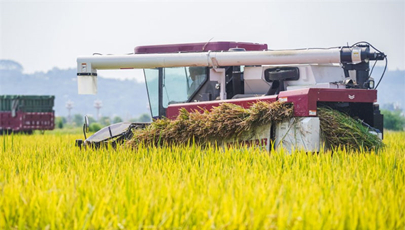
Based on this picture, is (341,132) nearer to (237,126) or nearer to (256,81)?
(237,126)

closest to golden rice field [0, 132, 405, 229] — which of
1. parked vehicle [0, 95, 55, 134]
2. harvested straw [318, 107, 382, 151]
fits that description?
harvested straw [318, 107, 382, 151]

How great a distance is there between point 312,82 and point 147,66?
2.60 m

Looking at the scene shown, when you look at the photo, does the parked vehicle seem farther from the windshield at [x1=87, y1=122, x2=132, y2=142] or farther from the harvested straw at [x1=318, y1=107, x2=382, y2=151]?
the harvested straw at [x1=318, y1=107, x2=382, y2=151]

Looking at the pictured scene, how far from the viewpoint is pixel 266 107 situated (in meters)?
7.29

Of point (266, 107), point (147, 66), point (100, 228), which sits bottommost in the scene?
point (100, 228)

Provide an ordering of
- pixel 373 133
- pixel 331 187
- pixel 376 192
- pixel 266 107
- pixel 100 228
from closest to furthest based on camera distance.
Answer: pixel 100 228 < pixel 376 192 < pixel 331 187 < pixel 266 107 < pixel 373 133

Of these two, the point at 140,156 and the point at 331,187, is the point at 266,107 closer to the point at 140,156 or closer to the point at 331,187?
the point at 140,156

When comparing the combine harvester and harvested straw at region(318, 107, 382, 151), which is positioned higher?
the combine harvester

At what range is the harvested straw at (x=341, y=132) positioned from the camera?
7.18 metres

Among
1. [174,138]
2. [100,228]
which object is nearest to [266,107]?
[174,138]

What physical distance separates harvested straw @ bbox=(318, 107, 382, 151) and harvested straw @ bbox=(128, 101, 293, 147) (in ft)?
1.43

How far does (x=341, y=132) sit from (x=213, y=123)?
60.4 inches

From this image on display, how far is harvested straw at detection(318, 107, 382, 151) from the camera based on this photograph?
718cm

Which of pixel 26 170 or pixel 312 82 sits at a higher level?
pixel 312 82
